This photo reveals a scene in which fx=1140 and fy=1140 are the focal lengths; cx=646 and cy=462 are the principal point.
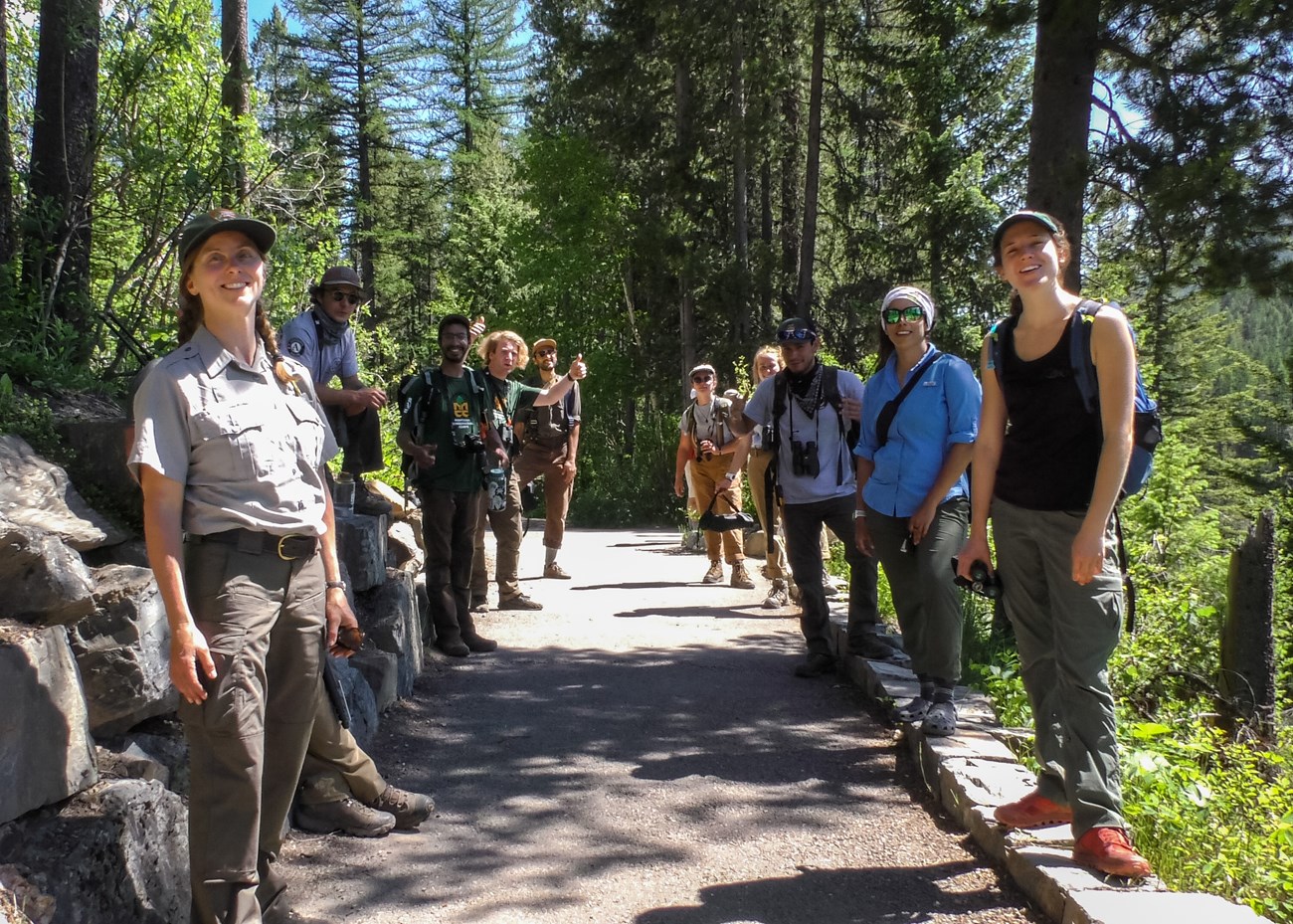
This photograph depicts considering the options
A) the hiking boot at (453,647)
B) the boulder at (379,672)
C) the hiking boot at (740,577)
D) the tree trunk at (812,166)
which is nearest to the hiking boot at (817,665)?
the hiking boot at (453,647)

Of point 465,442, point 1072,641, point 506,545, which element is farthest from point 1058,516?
point 506,545

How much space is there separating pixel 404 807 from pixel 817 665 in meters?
3.11

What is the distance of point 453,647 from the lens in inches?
285

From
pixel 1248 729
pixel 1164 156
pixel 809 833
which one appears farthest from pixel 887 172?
pixel 809 833

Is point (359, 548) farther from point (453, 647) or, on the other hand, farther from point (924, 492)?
point (924, 492)

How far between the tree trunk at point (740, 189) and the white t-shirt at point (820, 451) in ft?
52.3

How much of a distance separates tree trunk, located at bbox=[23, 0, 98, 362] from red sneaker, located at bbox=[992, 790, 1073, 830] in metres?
5.31

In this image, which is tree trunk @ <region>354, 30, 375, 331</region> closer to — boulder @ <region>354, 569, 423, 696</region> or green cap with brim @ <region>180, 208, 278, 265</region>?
boulder @ <region>354, 569, 423, 696</region>

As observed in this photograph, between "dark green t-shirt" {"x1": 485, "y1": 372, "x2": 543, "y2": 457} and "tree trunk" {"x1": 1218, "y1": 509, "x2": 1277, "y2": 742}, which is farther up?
"dark green t-shirt" {"x1": 485, "y1": 372, "x2": 543, "y2": 457}

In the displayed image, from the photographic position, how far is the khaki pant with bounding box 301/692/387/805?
3812mm

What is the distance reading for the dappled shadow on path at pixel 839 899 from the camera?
145 inches

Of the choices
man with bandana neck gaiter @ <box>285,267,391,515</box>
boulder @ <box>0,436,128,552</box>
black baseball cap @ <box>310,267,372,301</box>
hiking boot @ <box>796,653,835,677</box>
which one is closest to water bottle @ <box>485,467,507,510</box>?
man with bandana neck gaiter @ <box>285,267,391,515</box>

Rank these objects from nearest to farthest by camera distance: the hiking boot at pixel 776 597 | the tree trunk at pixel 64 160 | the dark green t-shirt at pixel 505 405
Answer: the tree trunk at pixel 64 160
the dark green t-shirt at pixel 505 405
the hiking boot at pixel 776 597

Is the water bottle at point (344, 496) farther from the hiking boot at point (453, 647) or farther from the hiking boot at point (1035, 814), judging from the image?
the hiking boot at point (1035, 814)
